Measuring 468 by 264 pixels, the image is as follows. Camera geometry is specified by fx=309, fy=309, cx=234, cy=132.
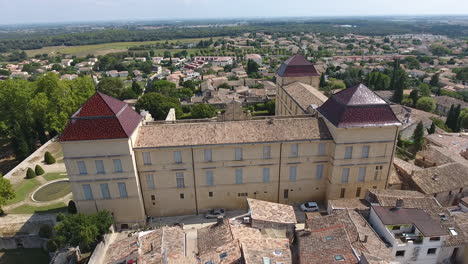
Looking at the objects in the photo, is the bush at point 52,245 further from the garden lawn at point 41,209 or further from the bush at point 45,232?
the garden lawn at point 41,209

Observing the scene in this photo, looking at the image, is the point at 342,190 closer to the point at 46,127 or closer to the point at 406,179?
the point at 406,179

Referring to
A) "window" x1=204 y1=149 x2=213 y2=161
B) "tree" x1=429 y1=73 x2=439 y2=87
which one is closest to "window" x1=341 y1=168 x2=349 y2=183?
"window" x1=204 y1=149 x2=213 y2=161

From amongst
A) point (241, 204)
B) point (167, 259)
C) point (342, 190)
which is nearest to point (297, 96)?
point (342, 190)

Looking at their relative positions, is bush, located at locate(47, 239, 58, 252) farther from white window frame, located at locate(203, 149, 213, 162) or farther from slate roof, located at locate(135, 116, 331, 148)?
white window frame, located at locate(203, 149, 213, 162)

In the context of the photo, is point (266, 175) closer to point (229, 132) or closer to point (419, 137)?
point (229, 132)

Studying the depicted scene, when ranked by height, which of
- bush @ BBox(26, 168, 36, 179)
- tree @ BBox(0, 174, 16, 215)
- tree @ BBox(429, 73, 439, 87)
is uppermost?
tree @ BBox(0, 174, 16, 215)

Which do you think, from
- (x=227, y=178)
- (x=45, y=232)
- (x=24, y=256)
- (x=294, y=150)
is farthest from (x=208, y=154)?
(x=24, y=256)
